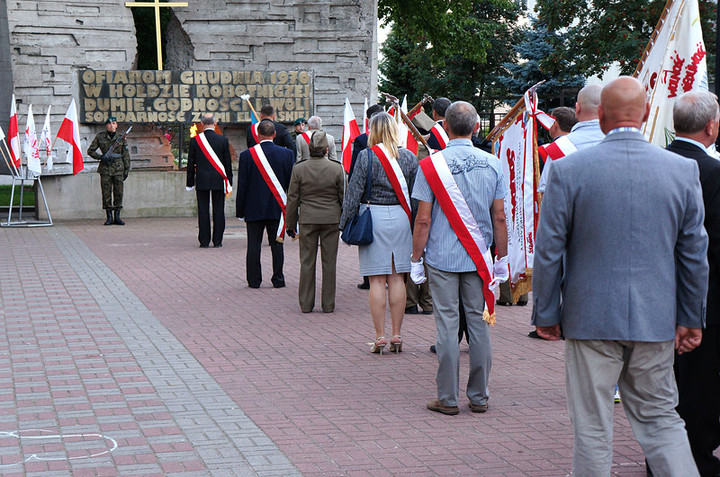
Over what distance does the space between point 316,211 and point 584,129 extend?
3696mm

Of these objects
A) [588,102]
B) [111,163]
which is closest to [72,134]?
[111,163]

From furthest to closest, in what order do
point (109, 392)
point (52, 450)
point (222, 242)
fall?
point (222, 242) → point (109, 392) → point (52, 450)

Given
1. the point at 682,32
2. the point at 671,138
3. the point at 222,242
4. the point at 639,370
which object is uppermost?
the point at 682,32

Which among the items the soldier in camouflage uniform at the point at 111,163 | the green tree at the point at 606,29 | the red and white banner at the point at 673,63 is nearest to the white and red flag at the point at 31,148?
the soldier in camouflage uniform at the point at 111,163

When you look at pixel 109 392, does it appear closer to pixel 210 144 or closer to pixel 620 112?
pixel 620 112

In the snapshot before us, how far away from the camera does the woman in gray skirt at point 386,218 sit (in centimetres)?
766

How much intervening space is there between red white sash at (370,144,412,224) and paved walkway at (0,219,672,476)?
1.27 meters

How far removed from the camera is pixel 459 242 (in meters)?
5.99

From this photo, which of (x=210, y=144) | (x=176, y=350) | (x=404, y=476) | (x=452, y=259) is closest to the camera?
(x=404, y=476)

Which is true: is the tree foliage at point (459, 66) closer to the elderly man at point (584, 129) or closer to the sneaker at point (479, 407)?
the elderly man at point (584, 129)

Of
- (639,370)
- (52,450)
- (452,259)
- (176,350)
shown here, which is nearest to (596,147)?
(639,370)

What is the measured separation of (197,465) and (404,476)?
1.08m

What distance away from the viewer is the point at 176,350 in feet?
25.8

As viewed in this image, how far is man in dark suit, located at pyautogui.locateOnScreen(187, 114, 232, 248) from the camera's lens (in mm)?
14562
